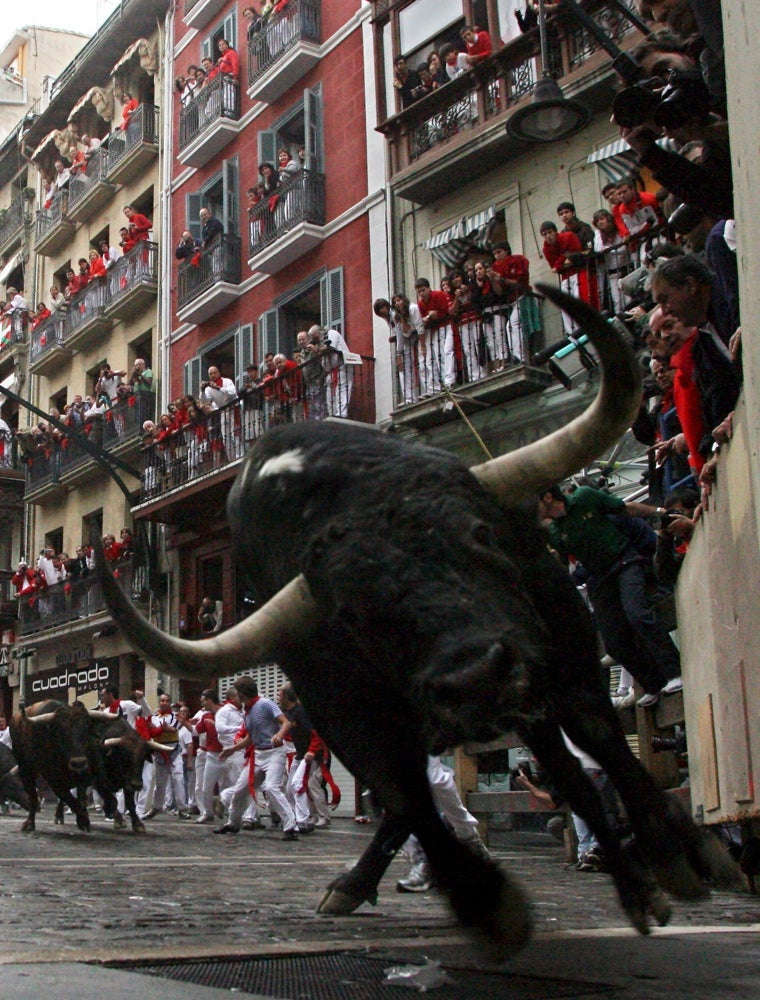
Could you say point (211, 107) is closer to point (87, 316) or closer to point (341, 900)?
point (87, 316)

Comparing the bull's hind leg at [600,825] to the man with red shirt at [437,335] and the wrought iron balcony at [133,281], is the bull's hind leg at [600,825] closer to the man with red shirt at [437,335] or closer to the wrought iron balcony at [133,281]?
the man with red shirt at [437,335]

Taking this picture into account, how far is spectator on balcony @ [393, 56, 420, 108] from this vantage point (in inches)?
789

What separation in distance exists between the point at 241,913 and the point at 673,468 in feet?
12.4

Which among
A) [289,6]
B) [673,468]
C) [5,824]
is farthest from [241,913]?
[289,6]

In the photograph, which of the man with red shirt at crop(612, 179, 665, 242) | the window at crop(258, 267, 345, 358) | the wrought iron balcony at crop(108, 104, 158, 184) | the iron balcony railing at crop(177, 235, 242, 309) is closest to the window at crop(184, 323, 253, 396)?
the window at crop(258, 267, 345, 358)

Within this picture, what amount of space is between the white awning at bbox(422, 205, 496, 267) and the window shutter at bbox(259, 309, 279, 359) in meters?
5.06

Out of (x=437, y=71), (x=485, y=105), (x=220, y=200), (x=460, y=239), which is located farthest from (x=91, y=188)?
(x=485, y=105)

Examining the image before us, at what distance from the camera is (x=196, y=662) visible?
380cm

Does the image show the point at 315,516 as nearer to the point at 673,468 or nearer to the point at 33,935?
the point at 33,935

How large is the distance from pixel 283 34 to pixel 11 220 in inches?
669

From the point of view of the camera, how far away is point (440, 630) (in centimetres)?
342

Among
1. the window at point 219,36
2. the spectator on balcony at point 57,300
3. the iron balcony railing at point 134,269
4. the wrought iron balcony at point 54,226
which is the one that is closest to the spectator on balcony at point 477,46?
the window at point 219,36

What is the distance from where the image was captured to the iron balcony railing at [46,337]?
32.6 meters

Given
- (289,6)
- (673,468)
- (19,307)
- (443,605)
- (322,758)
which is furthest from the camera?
(19,307)
